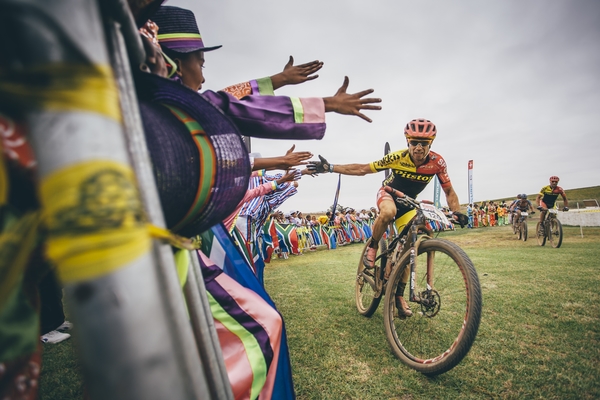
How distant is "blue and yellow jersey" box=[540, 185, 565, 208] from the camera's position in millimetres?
10686

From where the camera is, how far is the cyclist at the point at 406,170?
3.63 m

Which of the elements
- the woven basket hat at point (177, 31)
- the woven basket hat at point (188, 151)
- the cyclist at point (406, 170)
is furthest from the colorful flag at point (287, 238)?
the woven basket hat at point (188, 151)

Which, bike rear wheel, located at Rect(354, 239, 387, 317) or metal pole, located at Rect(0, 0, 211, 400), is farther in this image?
bike rear wheel, located at Rect(354, 239, 387, 317)

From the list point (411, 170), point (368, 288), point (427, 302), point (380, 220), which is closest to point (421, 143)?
point (411, 170)

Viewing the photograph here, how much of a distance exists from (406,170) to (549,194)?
414 inches

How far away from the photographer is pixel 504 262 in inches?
263

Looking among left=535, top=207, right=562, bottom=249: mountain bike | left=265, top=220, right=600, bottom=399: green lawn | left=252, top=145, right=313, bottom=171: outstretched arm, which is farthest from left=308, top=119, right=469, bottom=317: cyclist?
left=535, top=207, right=562, bottom=249: mountain bike

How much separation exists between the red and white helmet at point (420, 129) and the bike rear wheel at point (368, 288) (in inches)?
60.8

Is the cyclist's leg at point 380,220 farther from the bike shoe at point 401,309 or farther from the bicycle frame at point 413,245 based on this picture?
the bike shoe at point 401,309

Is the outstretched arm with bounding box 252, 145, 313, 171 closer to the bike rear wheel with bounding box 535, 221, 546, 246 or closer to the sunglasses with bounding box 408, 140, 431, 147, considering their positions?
the sunglasses with bounding box 408, 140, 431, 147

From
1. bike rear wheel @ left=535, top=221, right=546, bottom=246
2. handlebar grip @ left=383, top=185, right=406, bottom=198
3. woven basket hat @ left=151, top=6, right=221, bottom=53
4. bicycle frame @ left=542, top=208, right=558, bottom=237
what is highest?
woven basket hat @ left=151, top=6, right=221, bottom=53

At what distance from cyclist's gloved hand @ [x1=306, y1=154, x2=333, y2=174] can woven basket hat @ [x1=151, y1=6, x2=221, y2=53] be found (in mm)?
2158

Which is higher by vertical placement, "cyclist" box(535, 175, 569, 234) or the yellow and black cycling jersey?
the yellow and black cycling jersey

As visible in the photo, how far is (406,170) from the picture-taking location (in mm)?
3961
